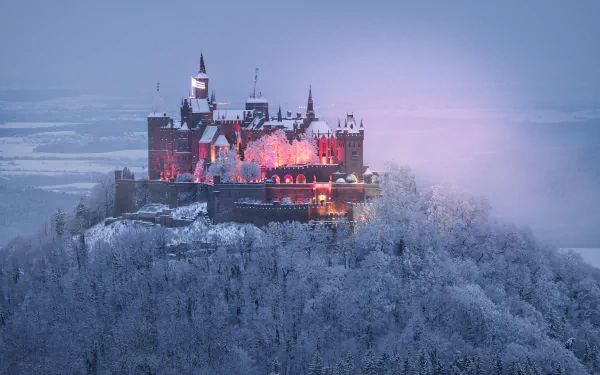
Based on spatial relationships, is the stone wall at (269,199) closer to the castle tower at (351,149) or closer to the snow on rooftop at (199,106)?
the castle tower at (351,149)

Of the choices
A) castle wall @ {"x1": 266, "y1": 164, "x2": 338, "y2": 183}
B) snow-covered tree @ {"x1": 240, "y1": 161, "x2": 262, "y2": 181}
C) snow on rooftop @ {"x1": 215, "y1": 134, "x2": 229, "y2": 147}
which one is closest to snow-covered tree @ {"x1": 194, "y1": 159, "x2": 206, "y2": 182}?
snow on rooftop @ {"x1": 215, "y1": 134, "x2": 229, "y2": 147}

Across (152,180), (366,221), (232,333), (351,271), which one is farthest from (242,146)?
(232,333)

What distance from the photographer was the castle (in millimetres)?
72875

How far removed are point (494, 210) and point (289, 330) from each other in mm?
29007

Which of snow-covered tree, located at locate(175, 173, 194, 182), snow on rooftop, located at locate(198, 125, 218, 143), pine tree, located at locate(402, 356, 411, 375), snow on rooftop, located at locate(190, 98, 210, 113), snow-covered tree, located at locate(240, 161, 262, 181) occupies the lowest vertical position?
pine tree, located at locate(402, 356, 411, 375)

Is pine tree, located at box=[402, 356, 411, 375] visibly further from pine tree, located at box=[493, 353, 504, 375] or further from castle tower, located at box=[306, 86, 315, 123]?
castle tower, located at box=[306, 86, 315, 123]

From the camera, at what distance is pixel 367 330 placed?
58.7 m

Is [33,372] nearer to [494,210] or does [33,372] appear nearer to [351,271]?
[351,271]

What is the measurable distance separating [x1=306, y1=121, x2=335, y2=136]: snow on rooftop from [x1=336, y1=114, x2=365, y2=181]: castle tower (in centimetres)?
99

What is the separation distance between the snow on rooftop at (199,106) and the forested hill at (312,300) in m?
13.1

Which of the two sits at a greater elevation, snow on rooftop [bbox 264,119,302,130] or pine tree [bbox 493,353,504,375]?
snow on rooftop [bbox 264,119,302,130]

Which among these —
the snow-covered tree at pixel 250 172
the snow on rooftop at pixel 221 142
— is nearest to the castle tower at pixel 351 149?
the snow-covered tree at pixel 250 172

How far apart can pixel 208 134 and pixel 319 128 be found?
9.44 meters

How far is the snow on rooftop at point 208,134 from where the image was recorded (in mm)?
78812
